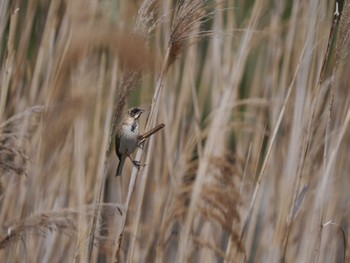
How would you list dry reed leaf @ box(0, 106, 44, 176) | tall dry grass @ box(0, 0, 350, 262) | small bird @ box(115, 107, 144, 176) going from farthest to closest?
small bird @ box(115, 107, 144, 176)
tall dry grass @ box(0, 0, 350, 262)
dry reed leaf @ box(0, 106, 44, 176)

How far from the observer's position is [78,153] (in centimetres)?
278

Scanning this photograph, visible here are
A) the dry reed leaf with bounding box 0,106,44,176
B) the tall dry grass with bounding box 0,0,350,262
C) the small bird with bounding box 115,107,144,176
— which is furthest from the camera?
the small bird with bounding box 115,107,144,176

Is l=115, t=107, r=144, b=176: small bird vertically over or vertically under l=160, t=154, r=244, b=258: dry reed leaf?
over

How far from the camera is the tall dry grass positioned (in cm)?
211

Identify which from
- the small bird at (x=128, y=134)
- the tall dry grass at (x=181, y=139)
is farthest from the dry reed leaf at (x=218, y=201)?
the small bird at (x=128, y=134)

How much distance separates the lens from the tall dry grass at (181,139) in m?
2.11

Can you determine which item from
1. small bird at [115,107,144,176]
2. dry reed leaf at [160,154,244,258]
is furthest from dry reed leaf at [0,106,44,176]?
dry reed leaf at [160,154,244,258]

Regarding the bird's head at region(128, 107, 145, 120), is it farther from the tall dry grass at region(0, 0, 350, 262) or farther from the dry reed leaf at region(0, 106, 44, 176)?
the dry reed leaf at region(0, 106, 44, 176)

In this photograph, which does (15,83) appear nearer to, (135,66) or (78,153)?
(78,153)

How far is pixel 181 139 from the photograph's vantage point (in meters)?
3.08

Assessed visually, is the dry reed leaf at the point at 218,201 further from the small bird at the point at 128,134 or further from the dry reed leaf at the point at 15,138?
the dry reed leaf at the point at 15,138

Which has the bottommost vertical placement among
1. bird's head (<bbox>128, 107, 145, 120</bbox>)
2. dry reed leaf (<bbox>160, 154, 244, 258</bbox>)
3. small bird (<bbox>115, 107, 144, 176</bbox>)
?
dry reed leaf (<bbox>160, 154, 244, 258</bbox>)

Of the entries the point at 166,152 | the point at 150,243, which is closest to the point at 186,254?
the point at 150,243

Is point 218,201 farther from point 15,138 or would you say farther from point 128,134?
point 15,138
